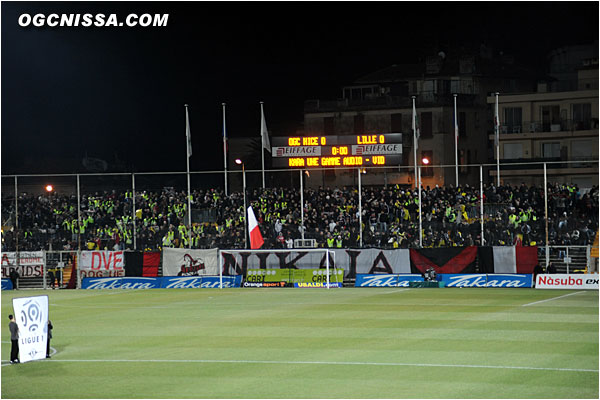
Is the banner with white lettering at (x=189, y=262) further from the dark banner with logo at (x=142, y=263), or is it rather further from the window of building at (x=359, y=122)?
the window of building at (x=359, y=122)

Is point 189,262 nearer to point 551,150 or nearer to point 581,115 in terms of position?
point 551,150

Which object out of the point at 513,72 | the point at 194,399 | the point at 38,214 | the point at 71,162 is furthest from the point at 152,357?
the point at 71,162

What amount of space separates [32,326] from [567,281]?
28.3 meters

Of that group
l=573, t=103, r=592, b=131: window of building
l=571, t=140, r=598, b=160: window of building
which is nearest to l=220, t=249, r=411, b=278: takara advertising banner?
l=571, t=140, r=598, b=160: window of building

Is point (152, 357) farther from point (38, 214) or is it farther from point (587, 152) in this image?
point (587, 152)

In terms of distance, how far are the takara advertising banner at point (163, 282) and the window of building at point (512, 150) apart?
1525 inches

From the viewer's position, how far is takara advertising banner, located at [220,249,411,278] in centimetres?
4903

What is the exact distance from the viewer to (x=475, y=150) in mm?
84812

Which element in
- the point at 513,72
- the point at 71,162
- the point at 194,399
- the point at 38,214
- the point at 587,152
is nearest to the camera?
the point at 194,399

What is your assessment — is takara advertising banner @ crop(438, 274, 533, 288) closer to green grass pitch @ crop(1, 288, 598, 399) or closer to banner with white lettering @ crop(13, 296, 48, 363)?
green grass pitch @ crop(1, 288, 598, 399)

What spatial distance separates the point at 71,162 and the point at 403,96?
4649 centimetres

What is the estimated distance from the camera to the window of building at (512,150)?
8100 cm

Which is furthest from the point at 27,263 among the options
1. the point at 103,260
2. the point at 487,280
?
the point at 487,280

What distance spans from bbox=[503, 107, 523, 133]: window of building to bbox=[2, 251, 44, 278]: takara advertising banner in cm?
4489
